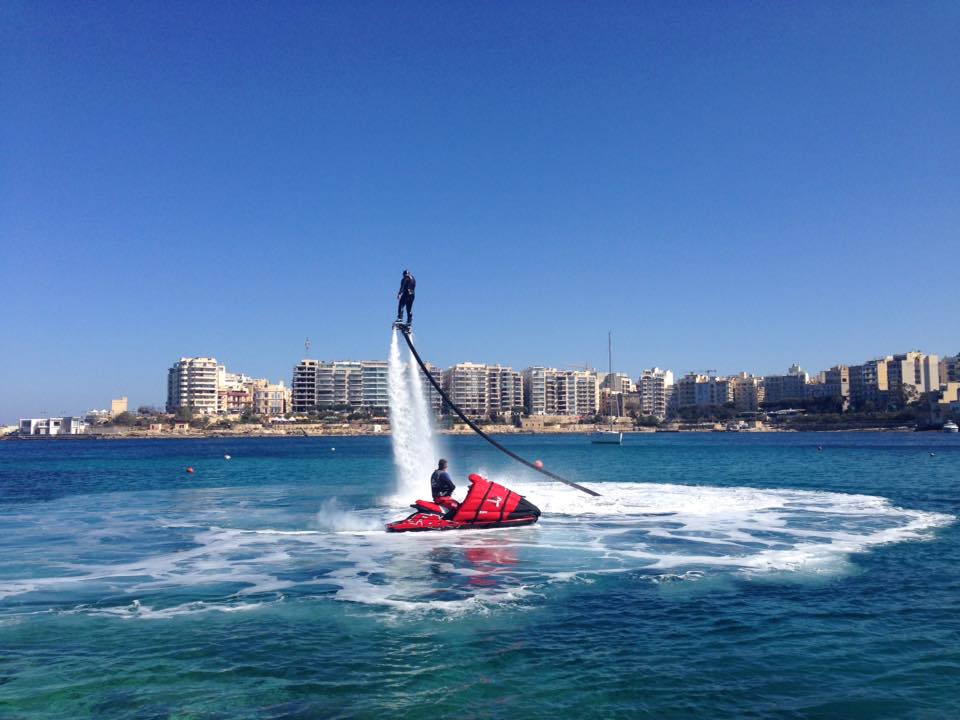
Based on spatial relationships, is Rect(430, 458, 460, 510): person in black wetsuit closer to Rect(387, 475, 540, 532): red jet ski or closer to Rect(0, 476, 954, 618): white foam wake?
Rect(387, 475, 540, 532): red jet ski

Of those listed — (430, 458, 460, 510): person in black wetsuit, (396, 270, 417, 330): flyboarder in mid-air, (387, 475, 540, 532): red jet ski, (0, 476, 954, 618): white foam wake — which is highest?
(396, 270, 417, 330): flyboarder in mid-air

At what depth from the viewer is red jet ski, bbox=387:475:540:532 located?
76.6 feet

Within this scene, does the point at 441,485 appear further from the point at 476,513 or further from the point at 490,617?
the point at 490,617

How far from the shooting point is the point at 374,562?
18.8 m

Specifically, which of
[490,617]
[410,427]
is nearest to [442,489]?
[410,427]

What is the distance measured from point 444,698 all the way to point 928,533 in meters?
18.2

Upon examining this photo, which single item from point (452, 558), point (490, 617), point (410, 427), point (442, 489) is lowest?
point (452, 558)

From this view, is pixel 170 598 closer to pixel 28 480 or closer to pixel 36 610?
pixel 36 610

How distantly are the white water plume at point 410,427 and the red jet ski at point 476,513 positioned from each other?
5764 mm

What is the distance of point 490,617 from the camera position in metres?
13.6

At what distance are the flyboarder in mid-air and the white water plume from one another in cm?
223

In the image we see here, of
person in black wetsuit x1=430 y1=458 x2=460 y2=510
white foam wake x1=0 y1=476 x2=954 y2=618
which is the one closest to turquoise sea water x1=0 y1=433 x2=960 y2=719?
white foam wake x1=0 y1=476 x2=954 y2=618

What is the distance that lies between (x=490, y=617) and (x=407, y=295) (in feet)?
41.8

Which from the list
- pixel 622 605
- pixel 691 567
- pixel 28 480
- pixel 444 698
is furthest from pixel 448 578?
pixel 28 480
